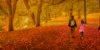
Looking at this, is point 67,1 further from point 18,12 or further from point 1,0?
point 18,12

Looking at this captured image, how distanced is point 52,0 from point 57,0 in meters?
0.91

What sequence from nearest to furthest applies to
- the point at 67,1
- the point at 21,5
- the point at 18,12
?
1. the point at 67,1
2. the point at 18,12
3. the point at 21,5

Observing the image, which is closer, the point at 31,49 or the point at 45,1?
the point at 31,49

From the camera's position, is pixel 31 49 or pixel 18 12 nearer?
pixel 31 49

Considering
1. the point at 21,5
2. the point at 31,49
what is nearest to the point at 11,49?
the point at 31,49

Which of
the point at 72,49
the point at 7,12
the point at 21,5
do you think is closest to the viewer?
the point at 72,49

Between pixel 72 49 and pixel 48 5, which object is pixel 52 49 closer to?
pixel 72 49

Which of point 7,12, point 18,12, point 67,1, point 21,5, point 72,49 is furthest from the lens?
point 21,5

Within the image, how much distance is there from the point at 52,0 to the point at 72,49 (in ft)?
34.5

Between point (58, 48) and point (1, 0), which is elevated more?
point (1, 0)

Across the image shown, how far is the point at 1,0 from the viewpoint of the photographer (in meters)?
15.1

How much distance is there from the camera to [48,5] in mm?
15508

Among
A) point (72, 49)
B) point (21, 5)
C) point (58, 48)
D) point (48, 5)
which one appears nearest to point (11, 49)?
point (58, 48)

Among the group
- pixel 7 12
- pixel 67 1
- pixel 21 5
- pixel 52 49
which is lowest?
pixel 52 49
